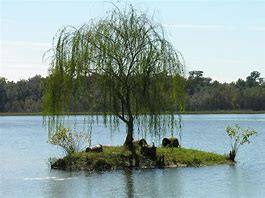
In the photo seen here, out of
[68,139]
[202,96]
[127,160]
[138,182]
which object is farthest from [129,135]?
[202,96]

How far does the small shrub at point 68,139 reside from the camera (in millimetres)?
27328

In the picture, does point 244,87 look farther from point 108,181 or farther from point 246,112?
point 108,181

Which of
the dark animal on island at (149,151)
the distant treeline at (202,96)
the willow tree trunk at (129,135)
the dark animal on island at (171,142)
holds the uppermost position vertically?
the distant treeline at (202,96)

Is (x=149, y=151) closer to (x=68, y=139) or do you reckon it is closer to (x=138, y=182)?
(x=68, y=139)

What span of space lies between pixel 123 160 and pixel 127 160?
17 centimetres

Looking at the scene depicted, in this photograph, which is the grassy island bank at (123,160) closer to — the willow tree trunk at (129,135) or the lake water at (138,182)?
the willow tree trunk at (129,135)

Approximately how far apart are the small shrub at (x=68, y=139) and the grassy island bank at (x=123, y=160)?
1.33ft

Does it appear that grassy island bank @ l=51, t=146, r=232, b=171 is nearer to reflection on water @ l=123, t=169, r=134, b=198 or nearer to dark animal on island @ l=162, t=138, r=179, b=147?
reflection on water @ l=123, t=169, r=134, b=198

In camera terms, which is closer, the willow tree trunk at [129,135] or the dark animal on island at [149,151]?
the dark animal on island at [149,151]

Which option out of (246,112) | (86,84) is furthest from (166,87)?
(246,112)

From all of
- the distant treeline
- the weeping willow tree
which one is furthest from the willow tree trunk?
the distant treeline

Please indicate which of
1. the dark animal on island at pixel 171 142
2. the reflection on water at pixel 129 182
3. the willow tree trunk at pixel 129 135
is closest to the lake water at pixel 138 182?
the reflection on water at pixel 129 182

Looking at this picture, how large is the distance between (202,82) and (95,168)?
13100 cm

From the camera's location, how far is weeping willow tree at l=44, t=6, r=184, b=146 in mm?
27984
